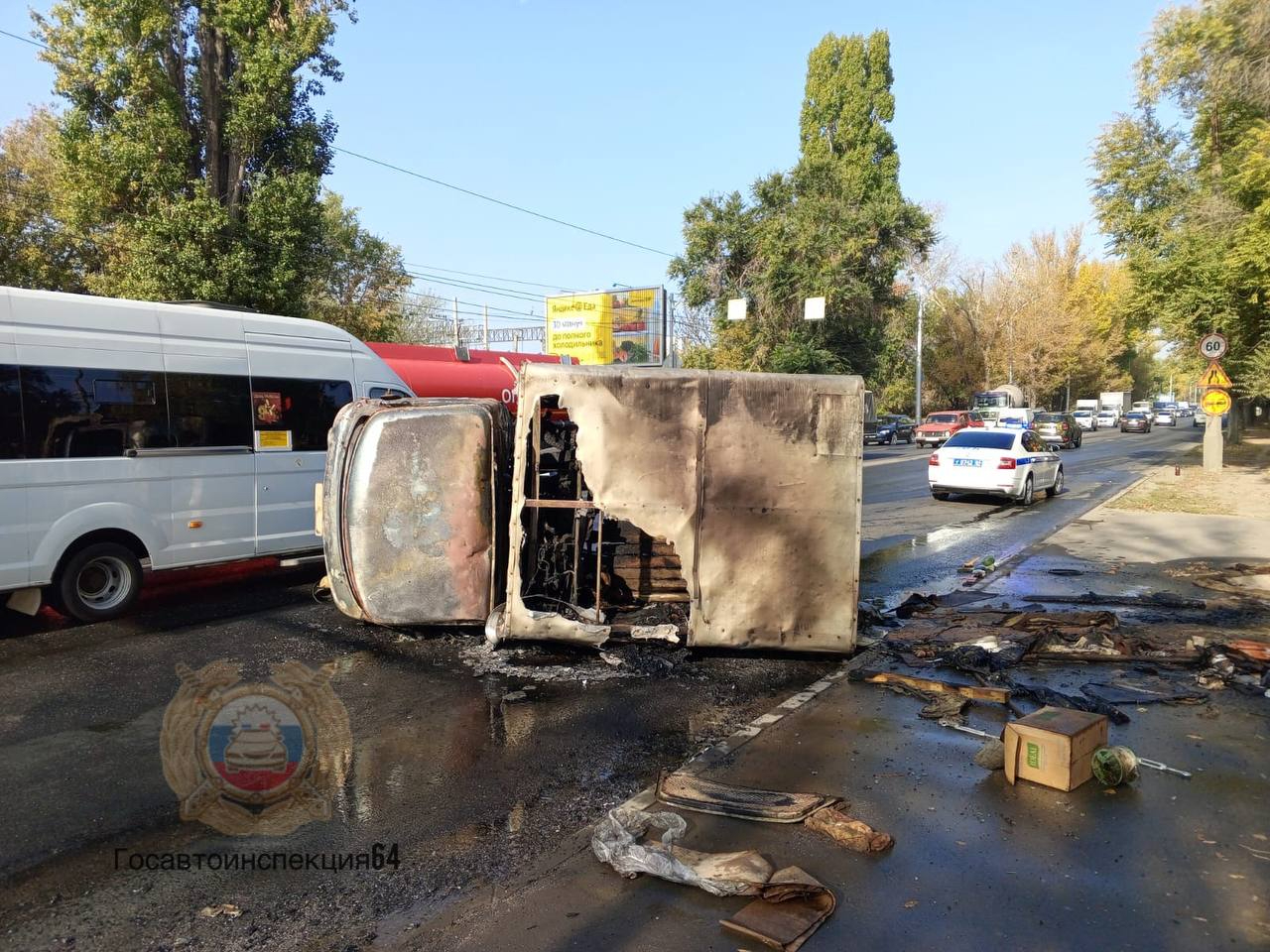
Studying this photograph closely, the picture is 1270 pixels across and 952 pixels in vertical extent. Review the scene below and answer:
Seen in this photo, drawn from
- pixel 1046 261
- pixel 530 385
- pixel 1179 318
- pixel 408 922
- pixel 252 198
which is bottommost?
pixel 408 922

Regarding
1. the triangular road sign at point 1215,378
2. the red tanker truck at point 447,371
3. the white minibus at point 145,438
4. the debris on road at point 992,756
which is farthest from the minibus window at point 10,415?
the triangular road sign at point 1215,378

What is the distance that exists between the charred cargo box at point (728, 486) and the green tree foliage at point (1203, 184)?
1407 cm

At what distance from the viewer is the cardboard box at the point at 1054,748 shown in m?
4.06

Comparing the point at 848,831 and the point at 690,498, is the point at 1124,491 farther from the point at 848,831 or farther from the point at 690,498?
the point at 848,831

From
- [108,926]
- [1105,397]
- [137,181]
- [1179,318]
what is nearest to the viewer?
[108,926]

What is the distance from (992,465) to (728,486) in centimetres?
1182

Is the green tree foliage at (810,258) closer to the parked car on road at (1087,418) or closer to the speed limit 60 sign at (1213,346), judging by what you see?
the speed limit 60 sign at (1213,346)

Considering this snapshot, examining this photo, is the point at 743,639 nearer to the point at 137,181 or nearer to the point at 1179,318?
the point at 137,181

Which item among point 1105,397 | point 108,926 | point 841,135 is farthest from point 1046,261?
point 108,926

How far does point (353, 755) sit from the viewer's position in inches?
181

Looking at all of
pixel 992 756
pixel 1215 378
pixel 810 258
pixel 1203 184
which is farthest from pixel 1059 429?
pixel 992 756

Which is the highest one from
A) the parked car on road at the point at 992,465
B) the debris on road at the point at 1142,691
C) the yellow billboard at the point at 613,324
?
the yellow billboard at the point at 613,324

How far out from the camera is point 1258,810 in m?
3.86

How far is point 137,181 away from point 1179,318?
23.7 m
